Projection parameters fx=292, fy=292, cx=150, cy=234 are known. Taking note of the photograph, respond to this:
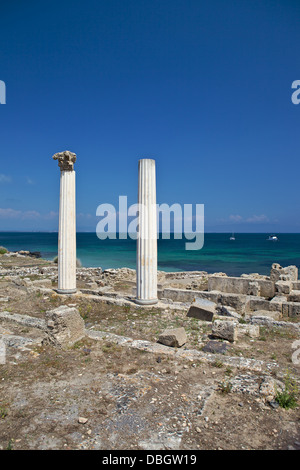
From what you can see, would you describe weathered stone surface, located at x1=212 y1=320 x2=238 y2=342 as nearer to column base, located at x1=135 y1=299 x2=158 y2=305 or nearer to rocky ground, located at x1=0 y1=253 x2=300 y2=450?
rocky ground, located at x1=0 y1=253 x2=300 y2=450

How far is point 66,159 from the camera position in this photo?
1037 centimetres

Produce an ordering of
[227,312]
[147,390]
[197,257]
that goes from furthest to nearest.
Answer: [197,257], [227,312], [147,390]

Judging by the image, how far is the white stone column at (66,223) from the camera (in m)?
10.4

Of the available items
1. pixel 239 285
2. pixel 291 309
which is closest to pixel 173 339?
pixel 291 309

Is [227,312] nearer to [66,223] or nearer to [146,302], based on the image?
Result: [146,302]

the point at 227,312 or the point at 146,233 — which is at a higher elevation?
the point at 146,233

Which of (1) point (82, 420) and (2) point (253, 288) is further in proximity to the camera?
(2) point (253, 288)

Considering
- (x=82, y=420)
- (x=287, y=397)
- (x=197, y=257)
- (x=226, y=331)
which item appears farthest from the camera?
(x=197, y=257)

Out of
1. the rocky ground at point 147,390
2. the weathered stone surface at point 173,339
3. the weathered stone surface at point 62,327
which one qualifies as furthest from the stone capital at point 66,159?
the weathered stone surface at point 173,339

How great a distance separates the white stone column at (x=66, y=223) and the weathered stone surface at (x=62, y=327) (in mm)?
4451

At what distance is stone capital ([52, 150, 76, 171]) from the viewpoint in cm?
1031

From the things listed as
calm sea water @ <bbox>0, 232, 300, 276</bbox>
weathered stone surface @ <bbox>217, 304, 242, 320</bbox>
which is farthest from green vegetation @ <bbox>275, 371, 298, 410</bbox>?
calm sea water @ <bbox>0, 232, 300, 276</bbox>

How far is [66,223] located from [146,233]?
10.6 feet
